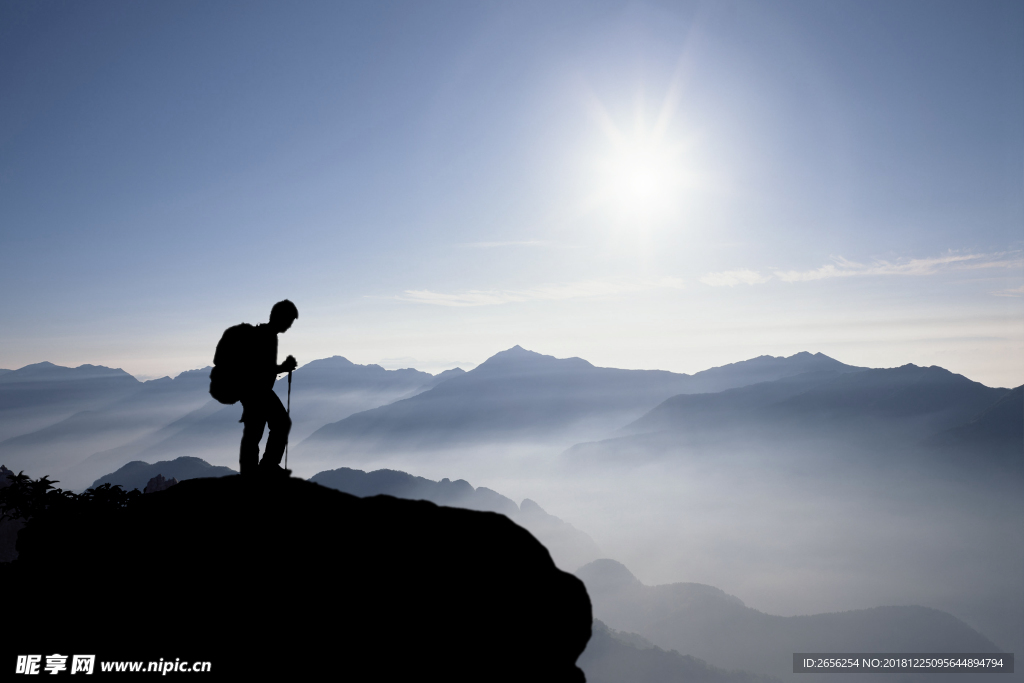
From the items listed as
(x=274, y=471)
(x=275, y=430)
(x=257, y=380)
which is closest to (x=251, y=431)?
(x=275, y=430)

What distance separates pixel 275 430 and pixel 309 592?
4.54m

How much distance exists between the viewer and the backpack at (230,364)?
9250mm

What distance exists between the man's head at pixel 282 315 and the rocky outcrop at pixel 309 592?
3.48 metres

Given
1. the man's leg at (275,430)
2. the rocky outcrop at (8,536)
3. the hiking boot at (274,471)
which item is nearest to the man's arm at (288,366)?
the man's leg at (275,430)

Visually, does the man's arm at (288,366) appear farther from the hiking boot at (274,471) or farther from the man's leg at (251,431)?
the hiking boot at (274,471)

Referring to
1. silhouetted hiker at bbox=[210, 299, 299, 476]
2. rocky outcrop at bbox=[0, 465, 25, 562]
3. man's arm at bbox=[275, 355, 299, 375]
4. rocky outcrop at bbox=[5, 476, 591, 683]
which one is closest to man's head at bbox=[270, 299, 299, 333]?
silhouetted hiker at bbox=[210, 299, 299, 476]

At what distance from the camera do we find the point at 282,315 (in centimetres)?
1005

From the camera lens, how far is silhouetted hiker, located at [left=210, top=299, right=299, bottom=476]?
9.30m

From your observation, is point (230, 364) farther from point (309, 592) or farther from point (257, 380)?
point (309, 592)

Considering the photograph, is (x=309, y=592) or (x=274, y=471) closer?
(x=309, y=592)

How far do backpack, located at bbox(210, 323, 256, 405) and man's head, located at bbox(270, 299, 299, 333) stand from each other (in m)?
0.67

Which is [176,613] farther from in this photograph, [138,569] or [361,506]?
[361,506]

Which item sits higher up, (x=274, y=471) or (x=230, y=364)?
(x=230, y=364)

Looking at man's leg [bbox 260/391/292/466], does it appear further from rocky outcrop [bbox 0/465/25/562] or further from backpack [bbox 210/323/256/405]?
rocky outcrop [bbox 0/465/25/562]
